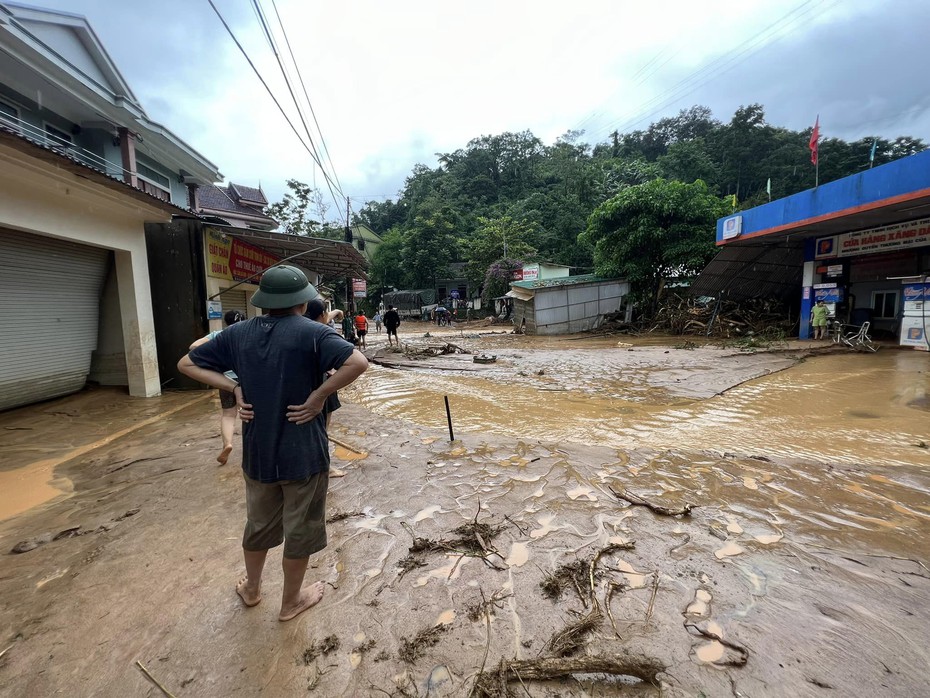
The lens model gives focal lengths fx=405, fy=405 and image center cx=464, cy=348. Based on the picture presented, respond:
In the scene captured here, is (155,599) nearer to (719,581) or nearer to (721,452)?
(719,581)

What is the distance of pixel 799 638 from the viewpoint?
192cm

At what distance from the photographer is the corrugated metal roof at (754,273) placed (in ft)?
53.4

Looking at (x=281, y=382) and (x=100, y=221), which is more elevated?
A: (x=100, y=221)

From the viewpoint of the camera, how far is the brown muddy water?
4.77 m

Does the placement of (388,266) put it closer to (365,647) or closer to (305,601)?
(305,601)

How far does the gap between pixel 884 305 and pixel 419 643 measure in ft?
68.2

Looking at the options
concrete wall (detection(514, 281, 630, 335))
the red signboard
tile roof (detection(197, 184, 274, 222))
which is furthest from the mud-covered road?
tile roof (detection(197, 184, 274, 222))

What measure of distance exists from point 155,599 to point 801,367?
38.7 feet

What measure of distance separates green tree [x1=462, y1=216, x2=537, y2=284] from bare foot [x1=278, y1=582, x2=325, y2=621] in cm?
2975

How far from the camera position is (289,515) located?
2.04 metres

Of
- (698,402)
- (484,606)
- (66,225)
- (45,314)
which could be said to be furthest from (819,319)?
(45,314)

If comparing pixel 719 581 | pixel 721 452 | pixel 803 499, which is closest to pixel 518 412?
pixel 721 452

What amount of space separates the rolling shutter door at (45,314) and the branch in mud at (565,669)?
851 cm

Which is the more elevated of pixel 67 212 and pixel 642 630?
pixel 67 212
